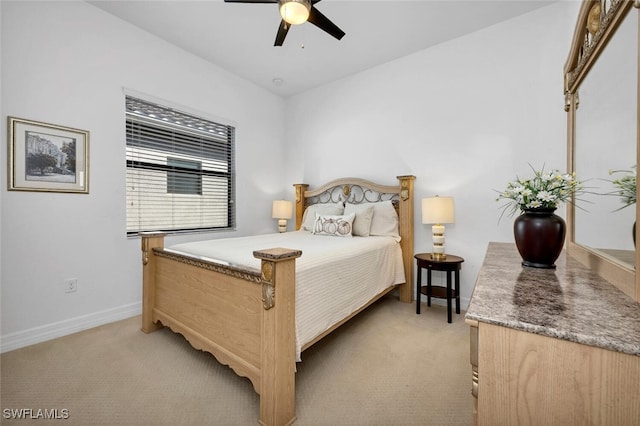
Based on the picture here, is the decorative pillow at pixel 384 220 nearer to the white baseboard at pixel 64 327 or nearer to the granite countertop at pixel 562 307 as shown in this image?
the granite countertop at pixel 562 307

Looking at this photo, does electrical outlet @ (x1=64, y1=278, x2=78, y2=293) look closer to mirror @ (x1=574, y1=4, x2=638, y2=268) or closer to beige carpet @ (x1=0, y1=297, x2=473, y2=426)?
beige carpet @ (x1=0, y1=297, x2=473, y2=426)

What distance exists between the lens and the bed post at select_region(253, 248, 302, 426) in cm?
131

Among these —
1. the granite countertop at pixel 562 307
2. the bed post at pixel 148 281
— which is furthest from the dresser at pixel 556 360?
the bed post at pixel 148 281

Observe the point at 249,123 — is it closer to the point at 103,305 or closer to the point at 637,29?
the point at 103,305

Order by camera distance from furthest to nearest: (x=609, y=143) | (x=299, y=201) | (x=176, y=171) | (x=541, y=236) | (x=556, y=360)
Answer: (x=299, y=201)
(x=176, y=171)
(x=541, y=236)
(x=609, y=143)
(x=556, y=360)

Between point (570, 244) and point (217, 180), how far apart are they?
351 cm

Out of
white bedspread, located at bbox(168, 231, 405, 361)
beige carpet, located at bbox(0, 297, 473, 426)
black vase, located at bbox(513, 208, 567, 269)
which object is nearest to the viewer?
black vase, located at bbox(513, 208, 567, 269)

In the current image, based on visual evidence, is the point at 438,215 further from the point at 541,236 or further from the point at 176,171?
the point at 176,171

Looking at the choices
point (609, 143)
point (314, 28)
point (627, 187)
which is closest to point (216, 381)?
point (627, 187)

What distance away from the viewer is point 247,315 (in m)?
1.50

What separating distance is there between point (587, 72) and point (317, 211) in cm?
268

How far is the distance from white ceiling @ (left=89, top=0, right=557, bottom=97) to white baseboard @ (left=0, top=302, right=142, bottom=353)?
2.82m

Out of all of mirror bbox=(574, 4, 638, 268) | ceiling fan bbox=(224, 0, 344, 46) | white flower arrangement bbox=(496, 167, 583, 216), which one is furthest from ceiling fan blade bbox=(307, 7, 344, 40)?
white flower arrangement bbox=(496, 167, 583, 216)

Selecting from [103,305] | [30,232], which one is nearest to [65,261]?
[30,232]
